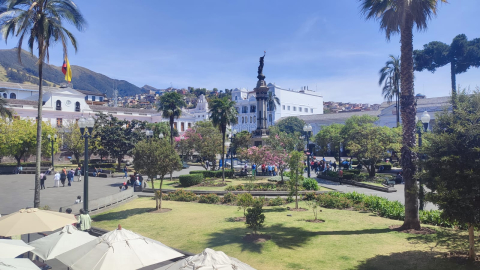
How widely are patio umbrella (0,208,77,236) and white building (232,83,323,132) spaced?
73.8m

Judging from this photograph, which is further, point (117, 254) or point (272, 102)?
point (272, 102)

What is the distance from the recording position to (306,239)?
1088 centimetres

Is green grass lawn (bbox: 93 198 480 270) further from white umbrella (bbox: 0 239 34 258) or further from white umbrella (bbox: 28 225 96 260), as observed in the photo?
white umbrella (bbox: 0 239 34 258)

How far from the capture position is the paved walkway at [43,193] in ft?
62.7

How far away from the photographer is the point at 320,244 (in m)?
10.3

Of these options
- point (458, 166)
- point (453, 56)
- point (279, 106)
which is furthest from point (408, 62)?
point (279, 106)

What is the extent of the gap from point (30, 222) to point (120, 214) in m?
7.53

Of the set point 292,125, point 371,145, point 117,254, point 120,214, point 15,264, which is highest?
point 292,125

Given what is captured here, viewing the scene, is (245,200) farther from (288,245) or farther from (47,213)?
(47,213)

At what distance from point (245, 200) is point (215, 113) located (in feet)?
60.4

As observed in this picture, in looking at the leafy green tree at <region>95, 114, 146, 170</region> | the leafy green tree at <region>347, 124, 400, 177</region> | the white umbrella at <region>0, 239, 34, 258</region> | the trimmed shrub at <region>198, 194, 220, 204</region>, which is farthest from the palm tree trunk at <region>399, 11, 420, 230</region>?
the leafy green tree at <region>95, 114, 146, 170</region>

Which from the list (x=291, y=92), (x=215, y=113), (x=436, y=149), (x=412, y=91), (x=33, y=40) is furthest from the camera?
(x=291, y=92)

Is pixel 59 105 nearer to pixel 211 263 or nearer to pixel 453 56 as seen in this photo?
pixel 211 263

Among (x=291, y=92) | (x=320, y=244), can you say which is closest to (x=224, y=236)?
(x=320, y=244)
